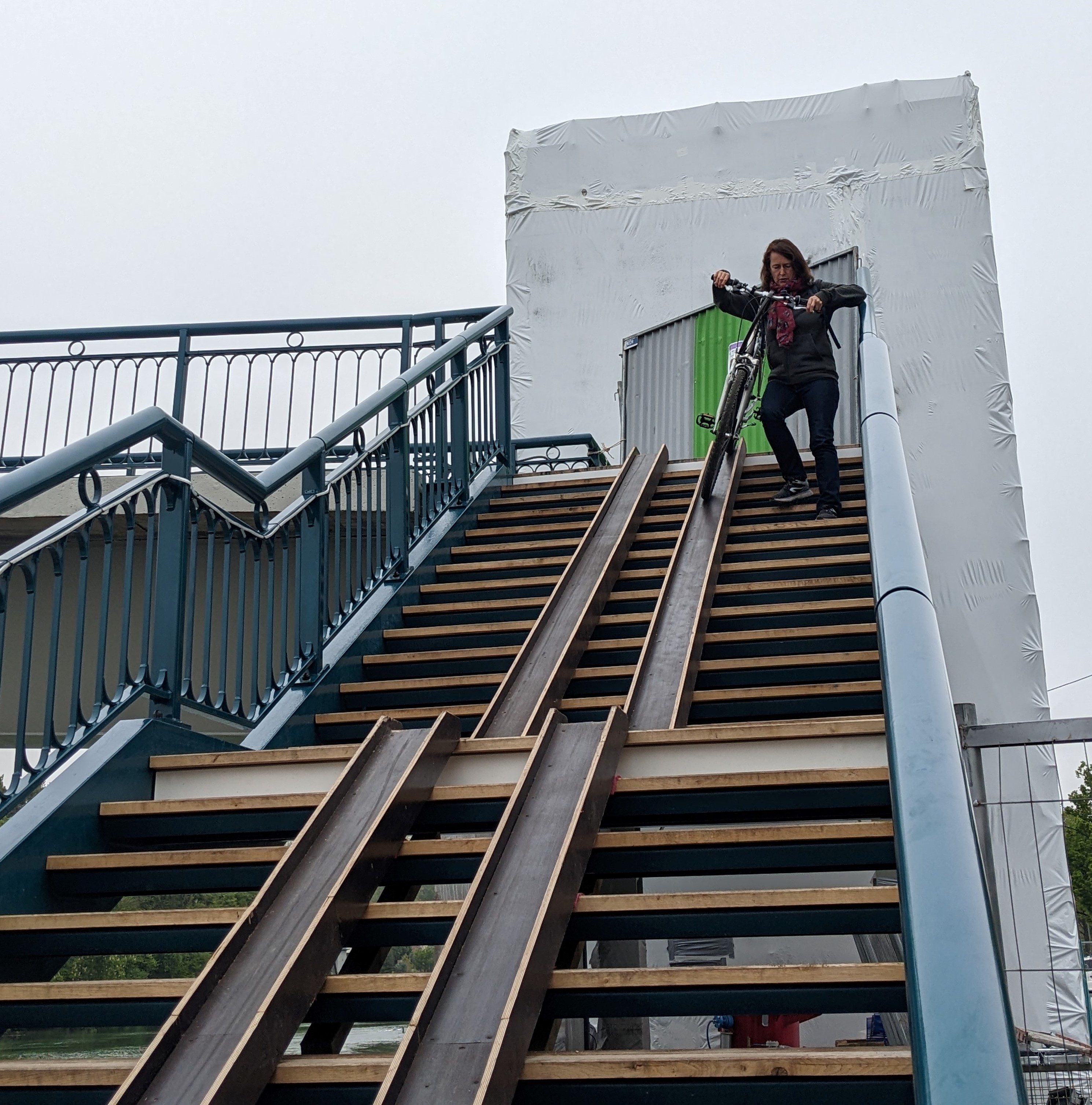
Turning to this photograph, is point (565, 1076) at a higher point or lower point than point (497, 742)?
lower

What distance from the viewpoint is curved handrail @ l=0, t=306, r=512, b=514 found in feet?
11.5

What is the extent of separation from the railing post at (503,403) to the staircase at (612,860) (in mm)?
2953

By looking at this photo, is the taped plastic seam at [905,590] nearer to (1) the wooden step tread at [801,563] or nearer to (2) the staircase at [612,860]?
(2) the staircase at [612,860]

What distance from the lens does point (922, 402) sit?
12781mm

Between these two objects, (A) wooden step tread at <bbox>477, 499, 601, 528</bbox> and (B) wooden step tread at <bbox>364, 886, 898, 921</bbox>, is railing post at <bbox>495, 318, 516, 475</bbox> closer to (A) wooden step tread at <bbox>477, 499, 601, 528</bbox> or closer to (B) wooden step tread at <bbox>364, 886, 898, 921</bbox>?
(A) wooden step tread at <bbox>477, 499, 601, 528</bbox>

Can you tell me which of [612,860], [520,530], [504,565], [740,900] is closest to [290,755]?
[612,860]

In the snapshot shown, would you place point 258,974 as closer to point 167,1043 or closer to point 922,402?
point 167,1043

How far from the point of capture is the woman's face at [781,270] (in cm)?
718

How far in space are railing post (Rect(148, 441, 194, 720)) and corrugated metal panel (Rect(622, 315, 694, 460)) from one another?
329 inches

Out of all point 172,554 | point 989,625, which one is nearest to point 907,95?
point 989,625

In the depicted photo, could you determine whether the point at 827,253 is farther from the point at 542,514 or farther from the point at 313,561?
the point at 313,561

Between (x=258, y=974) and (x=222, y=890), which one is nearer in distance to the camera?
(x=258, y=974)

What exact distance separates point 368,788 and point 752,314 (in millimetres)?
4543

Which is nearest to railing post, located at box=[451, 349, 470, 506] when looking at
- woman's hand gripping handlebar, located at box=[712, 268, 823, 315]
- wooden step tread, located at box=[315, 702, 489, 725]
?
woman's hand gripping handlebar, located at box=[712, 268, 823, 315]
